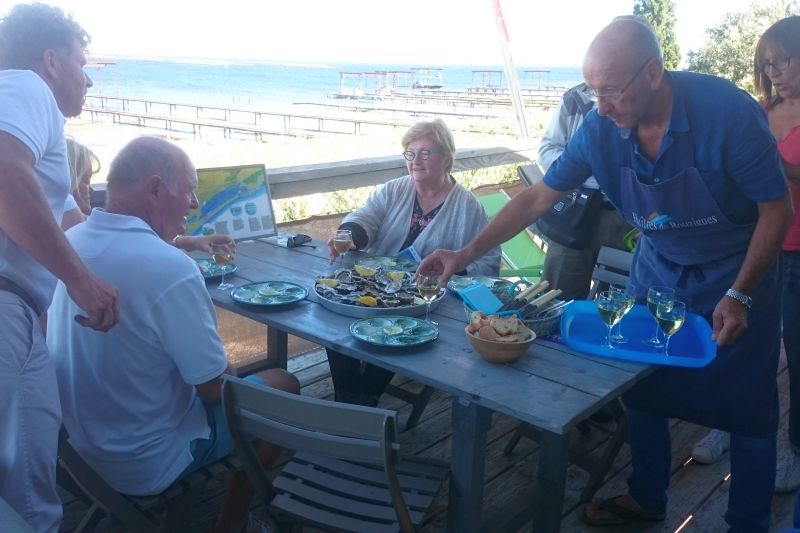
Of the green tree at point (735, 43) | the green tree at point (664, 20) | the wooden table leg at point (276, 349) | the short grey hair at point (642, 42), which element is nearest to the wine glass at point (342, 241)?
the wooden table leg at point (276, 349)

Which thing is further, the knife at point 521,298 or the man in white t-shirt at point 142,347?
the knife at point 521,298

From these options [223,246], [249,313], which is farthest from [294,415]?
[223,246]

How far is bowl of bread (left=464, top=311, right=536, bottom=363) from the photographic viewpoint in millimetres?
1793

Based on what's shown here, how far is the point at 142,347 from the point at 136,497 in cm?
43

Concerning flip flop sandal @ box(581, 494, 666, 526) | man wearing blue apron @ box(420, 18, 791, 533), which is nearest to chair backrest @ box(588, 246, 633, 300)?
man wearing blue apron @ box(420, 18, 791, 533)

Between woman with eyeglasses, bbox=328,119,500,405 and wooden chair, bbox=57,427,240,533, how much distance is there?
3.83ft

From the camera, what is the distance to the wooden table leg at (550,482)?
80.4 inches

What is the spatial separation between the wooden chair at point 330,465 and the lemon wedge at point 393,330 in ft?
1.33

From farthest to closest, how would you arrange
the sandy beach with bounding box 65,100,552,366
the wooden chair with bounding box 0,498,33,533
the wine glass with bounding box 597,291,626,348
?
the sandy beach with bounding box 65,100,552,366 < the wine glass with bounding box 597,291,626,348 < the wooden chair with bounding box 0,498,33,533

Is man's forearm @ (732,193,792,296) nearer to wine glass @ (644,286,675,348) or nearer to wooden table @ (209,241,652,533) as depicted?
wine glass @ (644,286,675,348)

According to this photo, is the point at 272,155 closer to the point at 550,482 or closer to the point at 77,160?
the point at 77,160

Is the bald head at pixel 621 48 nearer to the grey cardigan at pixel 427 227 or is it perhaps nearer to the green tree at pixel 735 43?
the grey cardigan at pixel 427 227

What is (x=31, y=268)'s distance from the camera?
1779mm

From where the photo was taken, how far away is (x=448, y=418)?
3275mm
